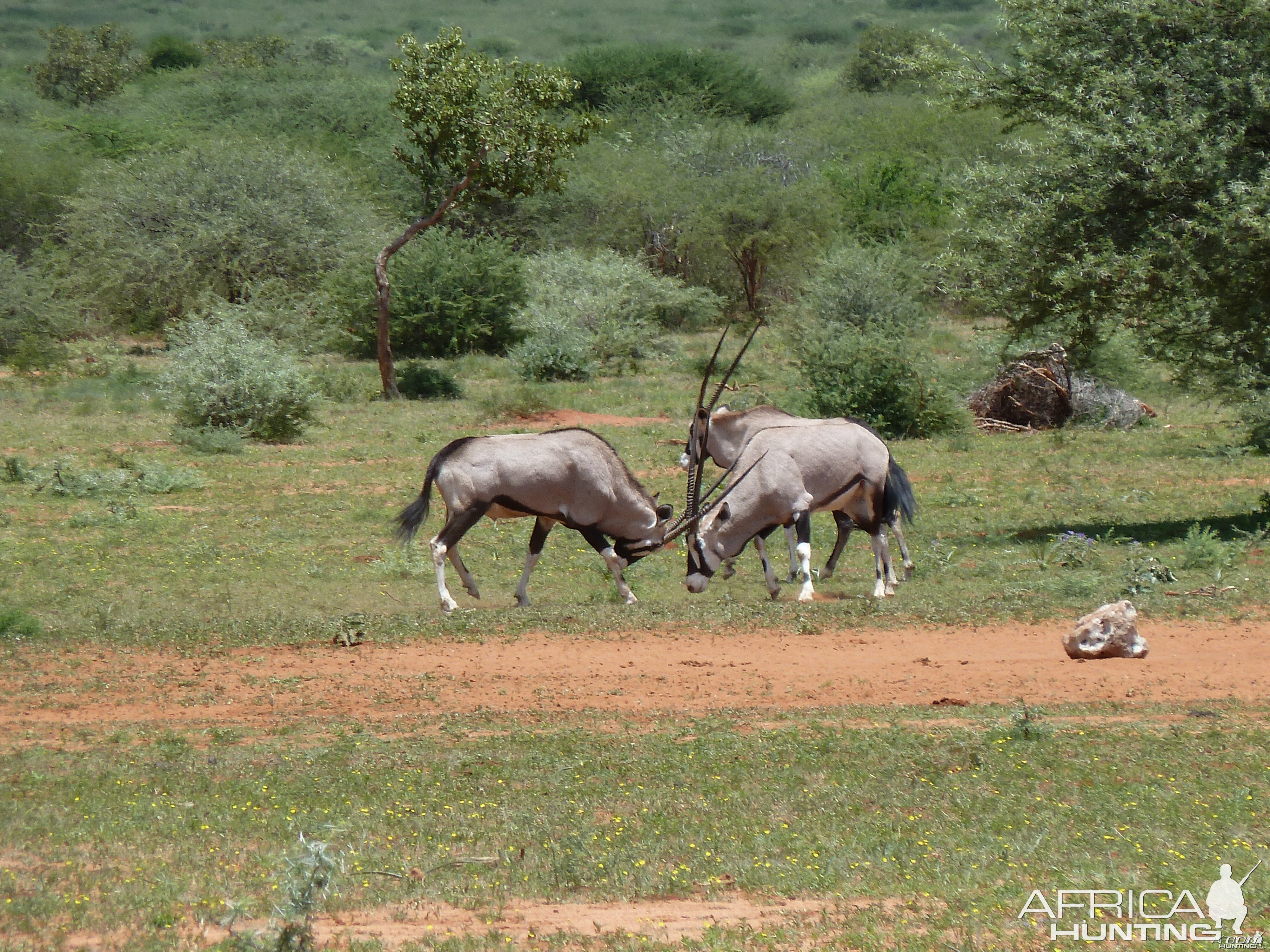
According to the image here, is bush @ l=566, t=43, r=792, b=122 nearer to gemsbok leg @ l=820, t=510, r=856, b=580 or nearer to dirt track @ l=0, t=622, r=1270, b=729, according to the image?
gemsbok leg @ l=820, t=510, r=856, b=580

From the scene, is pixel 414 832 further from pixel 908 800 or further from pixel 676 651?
pixel 676 651

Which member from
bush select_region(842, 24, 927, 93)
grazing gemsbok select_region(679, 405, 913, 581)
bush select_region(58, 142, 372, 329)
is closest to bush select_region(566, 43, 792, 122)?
bush select_region(842, 24, 927, 93)

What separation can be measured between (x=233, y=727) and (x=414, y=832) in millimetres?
2572

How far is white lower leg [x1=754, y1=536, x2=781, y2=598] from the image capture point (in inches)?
526

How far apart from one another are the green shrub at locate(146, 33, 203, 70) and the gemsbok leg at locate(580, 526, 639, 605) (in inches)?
2897

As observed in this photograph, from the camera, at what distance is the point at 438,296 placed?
34.1m

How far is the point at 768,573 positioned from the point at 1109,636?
3800 millimetres

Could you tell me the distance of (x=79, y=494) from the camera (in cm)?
1825

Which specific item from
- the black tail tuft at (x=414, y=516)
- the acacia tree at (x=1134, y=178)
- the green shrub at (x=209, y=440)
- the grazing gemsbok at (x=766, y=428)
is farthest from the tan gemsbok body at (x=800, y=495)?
the green shrub at (x=209, y=440)

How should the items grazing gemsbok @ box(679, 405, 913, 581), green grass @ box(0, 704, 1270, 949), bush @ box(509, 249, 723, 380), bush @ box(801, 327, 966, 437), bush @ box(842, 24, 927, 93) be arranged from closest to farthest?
green grass @ box(0, 704, 1270, 949), grazing gemsbok @ box(679, 405, 913, 581), bush @ box(801, 327, 966, 437), bush @ box(509, 249, 723, 380), bush @ box(842, 24, 927, 93)

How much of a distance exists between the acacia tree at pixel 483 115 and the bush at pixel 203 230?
9.29 metres

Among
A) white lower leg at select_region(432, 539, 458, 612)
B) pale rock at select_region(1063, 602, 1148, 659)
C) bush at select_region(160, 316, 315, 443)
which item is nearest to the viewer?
pale rock at select_region(1063, 602, 1148, 659)

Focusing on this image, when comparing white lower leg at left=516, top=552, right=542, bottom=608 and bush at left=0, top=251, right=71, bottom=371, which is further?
bush at left=0, top=251, right=71, bottom=371

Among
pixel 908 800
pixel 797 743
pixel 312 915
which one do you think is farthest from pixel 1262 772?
pixel 312 915
